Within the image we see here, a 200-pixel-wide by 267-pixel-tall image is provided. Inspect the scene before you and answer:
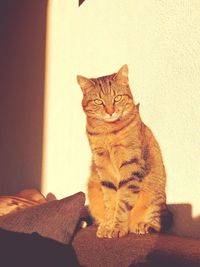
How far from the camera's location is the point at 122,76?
4.40ft

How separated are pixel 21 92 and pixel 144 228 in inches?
70.1

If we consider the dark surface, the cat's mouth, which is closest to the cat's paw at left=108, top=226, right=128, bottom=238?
the dark surface

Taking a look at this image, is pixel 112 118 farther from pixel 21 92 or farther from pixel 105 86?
pixel 21 92

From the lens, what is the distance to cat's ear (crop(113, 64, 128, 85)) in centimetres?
133

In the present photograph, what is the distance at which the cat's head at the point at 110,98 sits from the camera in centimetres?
128

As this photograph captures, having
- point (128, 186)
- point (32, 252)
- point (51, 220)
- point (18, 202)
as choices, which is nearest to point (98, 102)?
point (128, 186)

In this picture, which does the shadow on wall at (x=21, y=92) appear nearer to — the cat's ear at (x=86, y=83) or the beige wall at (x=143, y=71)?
the beige wall at (x=143, y=71)

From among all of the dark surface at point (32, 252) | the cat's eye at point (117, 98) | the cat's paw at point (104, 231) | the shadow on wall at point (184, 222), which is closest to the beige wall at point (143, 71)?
the shadow on wall at point (184, 222)

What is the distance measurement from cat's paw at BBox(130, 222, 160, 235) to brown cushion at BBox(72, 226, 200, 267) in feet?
0.13

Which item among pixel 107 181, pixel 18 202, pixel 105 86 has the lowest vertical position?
pixel 18 202

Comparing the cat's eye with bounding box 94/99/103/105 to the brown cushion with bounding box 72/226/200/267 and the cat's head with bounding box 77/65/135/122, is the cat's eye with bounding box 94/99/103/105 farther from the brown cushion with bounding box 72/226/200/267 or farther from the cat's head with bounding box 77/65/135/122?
the brown cushion with bounding box 72/226/200/267

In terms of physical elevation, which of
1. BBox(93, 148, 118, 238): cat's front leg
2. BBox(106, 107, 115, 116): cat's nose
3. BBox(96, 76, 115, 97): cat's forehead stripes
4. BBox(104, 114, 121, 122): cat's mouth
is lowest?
BBox(93, 148, 118, 238): cat's front leg

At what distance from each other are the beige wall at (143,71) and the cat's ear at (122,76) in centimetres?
7

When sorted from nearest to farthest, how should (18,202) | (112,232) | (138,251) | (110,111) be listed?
1. (138,251)
2. (112,232)
3. (110,111)
4. (18,202)
